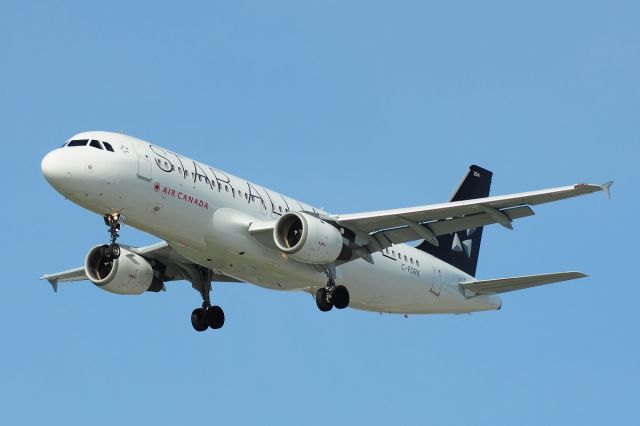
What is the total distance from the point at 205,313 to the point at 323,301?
5871mm

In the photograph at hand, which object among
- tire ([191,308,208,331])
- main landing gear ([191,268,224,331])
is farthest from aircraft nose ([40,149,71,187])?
tire ([191,308,208,331])

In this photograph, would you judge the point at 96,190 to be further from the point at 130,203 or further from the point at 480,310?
the point at 480,310

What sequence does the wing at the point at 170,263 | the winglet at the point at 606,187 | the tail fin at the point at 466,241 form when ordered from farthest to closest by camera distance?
the tail fin at the point at 466,241
the wing at the point at 170,263
the winglet at the point at 606,187

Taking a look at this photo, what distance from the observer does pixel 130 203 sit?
39875 mm

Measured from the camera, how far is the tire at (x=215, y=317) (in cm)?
4747

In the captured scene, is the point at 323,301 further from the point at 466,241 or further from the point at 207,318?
the point at 466,241

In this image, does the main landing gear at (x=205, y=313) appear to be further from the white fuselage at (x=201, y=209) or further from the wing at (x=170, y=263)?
the white fuselage at (x=201, y=209)

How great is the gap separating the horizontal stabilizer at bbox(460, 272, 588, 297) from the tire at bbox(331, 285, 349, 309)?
700cm

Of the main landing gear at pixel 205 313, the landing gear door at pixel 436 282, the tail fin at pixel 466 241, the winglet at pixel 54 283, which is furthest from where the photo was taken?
the tail fin at pixel 466 241

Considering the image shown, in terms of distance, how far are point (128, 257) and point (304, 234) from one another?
25.3 ft

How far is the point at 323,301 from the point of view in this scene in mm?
43531

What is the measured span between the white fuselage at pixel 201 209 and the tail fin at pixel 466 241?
183 inches

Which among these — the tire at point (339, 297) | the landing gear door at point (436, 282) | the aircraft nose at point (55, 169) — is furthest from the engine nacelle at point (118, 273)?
the landing gear door at point (436, 282)

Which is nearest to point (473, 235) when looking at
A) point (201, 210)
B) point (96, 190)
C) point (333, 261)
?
point (333, 261)
